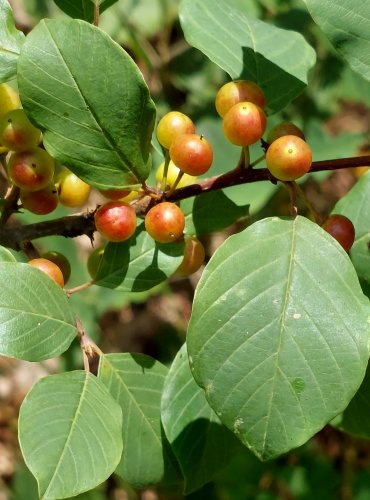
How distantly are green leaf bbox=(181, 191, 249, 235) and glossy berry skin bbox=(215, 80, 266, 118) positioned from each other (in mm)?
222

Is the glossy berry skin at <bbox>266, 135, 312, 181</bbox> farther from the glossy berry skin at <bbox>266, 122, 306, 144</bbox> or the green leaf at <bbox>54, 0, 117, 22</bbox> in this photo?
the green leaf at <bbox>54, 0, 117, 22</bbox>

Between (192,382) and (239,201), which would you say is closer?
(192,382)

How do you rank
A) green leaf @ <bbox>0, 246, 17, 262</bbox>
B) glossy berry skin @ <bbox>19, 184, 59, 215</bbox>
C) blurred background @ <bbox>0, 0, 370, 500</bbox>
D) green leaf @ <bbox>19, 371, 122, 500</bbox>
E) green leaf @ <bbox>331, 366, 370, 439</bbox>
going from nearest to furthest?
green leaf @ <bbox>19, 371, 122, 500</bbox> → green leaf @ <bbox>0, 246, 17, 262</bbox> → glossy berry skin @ <bbox>19, 184, 59, 215</bbox> → green leaf @ <bbox>331, 366, 370, 439</bbox> → blurred background @ <bbox>0, 0, 370, 500</bbox>

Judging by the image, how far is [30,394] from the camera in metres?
1.22

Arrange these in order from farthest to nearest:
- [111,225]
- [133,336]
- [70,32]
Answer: [133,336] < [111,225] < [70,32]

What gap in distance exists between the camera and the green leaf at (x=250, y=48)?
4.90ft

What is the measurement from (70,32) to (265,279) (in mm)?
489

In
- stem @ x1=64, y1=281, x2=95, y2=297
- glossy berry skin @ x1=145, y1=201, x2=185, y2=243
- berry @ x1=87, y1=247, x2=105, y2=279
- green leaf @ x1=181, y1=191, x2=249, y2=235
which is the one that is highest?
glossy berry skin @ x1=145, y1=201, x2=185, y2=243

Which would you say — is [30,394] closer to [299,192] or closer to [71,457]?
[71,457]

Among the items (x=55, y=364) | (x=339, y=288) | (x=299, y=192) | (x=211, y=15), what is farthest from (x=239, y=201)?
(x=55, y=364)

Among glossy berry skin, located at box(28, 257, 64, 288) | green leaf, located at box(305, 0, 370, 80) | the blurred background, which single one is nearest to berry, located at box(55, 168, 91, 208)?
glossy berry skin, located at box(28, 257, 64, 288)

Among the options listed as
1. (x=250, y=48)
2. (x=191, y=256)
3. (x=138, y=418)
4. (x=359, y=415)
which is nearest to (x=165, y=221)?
(x=191, y=256)

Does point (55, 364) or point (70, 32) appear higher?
point (70, 32)

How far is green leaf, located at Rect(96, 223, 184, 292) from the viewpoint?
1406mm
